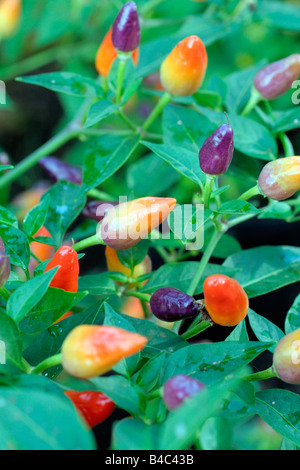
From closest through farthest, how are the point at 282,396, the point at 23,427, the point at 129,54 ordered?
1. the point at 23,427
2. the point at 282,396
3. the point at 129,54

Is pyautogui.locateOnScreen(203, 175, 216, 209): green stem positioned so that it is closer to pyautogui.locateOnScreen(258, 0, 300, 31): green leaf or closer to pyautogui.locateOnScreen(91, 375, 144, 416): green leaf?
pyautogui.locateOnScreen(91, 375, 144, 416): green leaf

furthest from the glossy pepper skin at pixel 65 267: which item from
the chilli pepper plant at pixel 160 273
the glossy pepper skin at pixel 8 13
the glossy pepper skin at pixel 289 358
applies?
the glossy pepper skin at pixel 8 13

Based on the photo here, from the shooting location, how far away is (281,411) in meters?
0.54

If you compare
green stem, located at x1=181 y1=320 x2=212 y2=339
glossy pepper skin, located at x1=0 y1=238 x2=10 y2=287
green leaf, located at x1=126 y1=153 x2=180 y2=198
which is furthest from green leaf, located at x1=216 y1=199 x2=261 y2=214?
green leaf, located at x1=126 y1=153 x2=180 y2=198

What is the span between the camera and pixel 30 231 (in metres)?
0.61

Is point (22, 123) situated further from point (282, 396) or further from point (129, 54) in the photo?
point (282, 396)

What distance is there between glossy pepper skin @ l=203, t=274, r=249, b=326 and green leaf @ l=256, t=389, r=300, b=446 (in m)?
0.09

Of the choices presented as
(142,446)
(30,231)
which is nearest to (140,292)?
(30,231)

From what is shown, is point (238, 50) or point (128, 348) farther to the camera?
point (238, 50)

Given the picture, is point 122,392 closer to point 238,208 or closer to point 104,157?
point 238,208

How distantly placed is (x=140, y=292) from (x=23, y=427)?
0.31 meters

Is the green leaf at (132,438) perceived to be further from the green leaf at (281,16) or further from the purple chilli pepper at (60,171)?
the green leaf at (281,16)

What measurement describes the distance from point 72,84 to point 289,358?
0.45 m

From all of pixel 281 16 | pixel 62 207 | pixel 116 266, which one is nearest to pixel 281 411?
pixel 116 266
